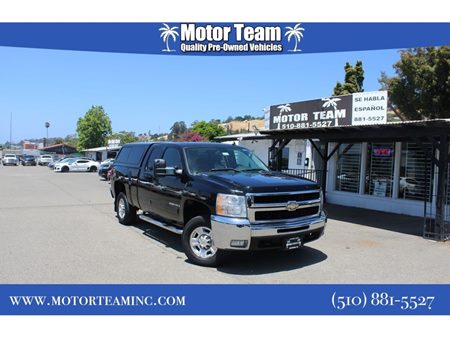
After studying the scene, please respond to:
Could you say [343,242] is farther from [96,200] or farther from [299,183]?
[96,200]

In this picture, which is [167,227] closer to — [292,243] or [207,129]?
[292,243]

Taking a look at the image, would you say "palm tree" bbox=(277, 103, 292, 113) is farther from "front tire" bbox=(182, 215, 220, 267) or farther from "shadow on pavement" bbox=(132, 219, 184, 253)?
"front tire" bbox=(182, 215, 220, 267)

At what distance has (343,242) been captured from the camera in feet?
28.0

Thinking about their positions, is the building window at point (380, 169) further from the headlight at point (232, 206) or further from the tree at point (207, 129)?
the tree at point (207, 129)

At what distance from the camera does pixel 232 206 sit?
6.05 m

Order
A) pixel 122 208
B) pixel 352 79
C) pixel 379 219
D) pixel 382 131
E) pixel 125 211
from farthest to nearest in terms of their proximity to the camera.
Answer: pixel 352 79 → pixel 379 219 → pixel 382 131 → pixel 122 208 → pixel 125 211

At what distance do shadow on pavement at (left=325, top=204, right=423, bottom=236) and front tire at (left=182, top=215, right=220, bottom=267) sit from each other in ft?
18.1

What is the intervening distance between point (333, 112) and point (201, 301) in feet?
39.9

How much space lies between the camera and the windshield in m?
7.34

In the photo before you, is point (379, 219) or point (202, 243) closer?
point (202, 243)

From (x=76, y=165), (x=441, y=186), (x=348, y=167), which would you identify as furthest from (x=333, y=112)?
(x=76, y=165)

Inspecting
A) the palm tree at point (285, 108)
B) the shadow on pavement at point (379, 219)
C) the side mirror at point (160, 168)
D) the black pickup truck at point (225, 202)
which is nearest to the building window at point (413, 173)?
the shadow on pavement at point (379, 219)

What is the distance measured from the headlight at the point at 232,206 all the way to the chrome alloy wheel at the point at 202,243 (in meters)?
0.48

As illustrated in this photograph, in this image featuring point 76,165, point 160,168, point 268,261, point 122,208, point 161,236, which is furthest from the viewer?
point 76,165
